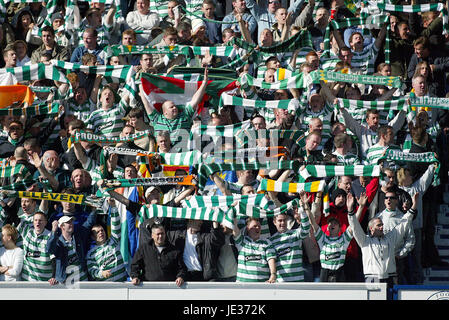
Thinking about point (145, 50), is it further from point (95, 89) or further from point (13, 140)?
point (13, 140)

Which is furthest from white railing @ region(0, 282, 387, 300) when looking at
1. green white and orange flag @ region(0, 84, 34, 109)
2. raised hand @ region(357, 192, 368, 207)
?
green white and orange flag @ region(0, 84, 34, 109)

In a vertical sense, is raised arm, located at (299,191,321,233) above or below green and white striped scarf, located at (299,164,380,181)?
below

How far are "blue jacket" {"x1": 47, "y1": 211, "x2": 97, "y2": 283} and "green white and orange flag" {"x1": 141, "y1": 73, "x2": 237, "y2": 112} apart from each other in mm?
3027

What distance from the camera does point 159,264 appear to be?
15.0m

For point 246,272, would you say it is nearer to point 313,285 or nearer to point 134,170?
point 313,285

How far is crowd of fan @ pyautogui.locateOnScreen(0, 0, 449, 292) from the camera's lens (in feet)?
49.9

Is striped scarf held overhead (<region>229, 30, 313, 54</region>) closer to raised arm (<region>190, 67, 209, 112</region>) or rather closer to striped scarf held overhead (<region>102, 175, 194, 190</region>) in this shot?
raised arm (<region>190, 67, 209, 112</region>)

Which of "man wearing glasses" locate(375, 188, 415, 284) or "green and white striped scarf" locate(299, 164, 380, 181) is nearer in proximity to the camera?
"man wearing glasses" locate(375, 188, 415, 284)

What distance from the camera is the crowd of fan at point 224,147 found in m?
15.2

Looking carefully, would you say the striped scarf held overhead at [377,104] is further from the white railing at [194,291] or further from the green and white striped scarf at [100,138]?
the white railing at [194,291]

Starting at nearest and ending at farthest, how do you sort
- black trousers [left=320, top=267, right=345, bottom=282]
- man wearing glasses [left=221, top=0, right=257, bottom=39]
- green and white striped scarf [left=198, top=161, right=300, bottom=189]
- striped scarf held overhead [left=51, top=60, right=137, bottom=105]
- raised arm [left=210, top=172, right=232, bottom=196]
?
1. black trousers [left=320, top=267, right=345, bottom=282]
2. raised arm [left=210, top=172, right=232, bottom=196]
3. green and white striped scarf [left=198, top=161, right=300, bottom=189]
4. striped scarf held overhead [left=51, top=60, right=137, bottom=105]
5. man wearing glasses [left=221, top=0, right=257, bottom=39]

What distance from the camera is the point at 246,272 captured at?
15.0 metres

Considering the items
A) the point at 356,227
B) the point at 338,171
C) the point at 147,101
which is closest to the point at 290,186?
the point at 338,171

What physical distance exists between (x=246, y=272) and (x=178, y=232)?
1028mm
